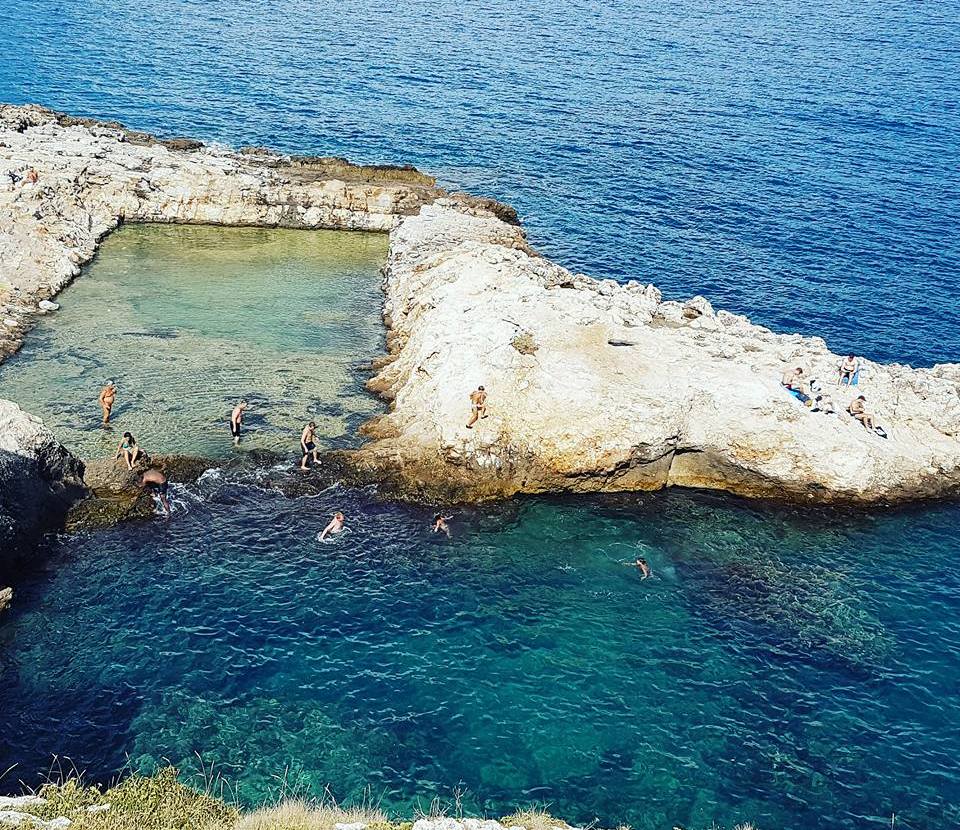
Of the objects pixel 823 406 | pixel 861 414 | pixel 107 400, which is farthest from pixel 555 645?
pixel 107 400

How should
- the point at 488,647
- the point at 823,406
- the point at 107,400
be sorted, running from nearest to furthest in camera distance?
the point at 488,647 → the point at 107,400 → the point at 823,406

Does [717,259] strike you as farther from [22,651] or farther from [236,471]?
[22,651]

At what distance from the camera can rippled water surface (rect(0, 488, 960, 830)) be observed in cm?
2733

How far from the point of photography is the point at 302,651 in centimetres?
3158

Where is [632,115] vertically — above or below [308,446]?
above

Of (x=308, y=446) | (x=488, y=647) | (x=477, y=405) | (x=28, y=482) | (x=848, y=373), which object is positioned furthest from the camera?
(x=848, y=373)

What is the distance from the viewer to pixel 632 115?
101m

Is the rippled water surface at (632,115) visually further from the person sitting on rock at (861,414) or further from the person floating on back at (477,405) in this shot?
the person floating on back at (477,405)

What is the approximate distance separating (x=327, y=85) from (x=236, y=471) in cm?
7827

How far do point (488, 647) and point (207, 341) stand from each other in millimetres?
27551

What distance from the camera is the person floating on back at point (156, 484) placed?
123 ft

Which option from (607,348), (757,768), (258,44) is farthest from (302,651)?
(258,44)

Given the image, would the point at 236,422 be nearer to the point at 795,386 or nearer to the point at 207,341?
the point at 207,341

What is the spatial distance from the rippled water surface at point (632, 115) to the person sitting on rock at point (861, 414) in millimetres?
14174
